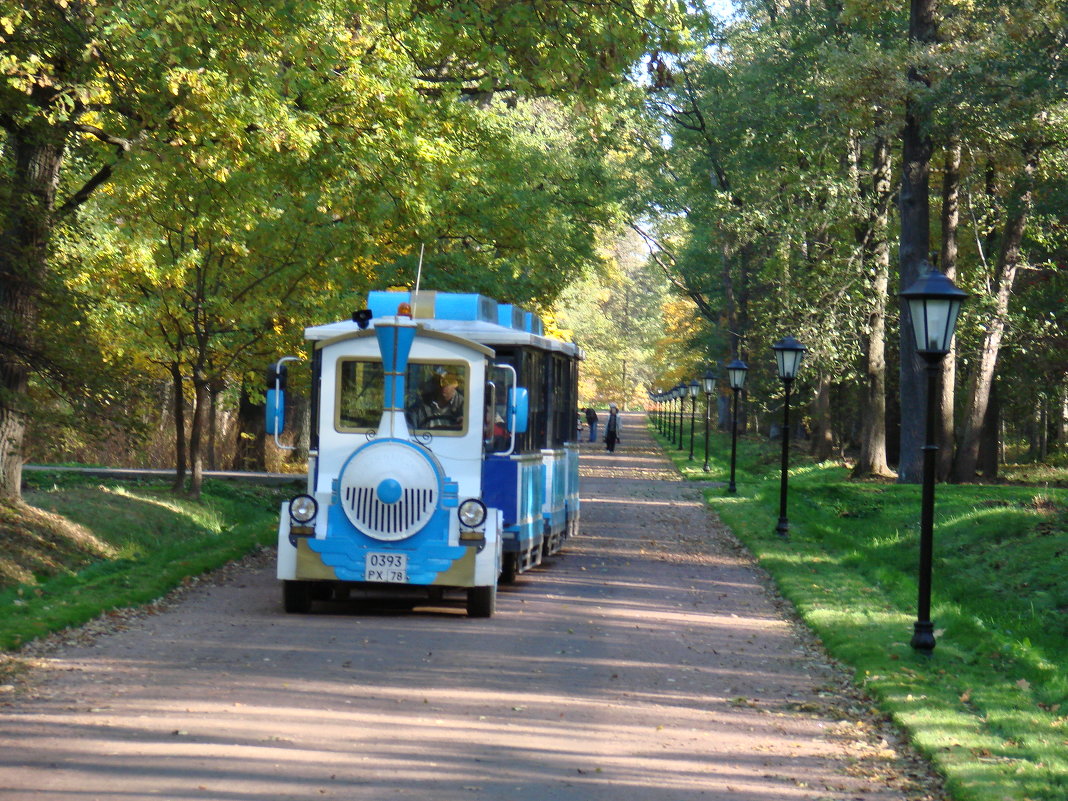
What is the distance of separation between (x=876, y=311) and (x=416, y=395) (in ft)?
72.4

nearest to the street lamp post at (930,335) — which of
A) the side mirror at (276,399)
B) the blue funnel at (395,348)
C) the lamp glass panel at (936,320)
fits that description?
the lamp glass panel at (936,320)

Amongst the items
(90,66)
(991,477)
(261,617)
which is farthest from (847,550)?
(991,477)

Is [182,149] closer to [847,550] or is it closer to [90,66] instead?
[90,66]

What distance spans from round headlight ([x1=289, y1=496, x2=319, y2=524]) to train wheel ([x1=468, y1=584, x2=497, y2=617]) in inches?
63.0

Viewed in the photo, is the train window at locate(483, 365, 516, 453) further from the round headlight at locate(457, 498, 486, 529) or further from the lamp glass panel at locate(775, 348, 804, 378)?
the lamp glass panel at locate(775, 348, 804, 378)

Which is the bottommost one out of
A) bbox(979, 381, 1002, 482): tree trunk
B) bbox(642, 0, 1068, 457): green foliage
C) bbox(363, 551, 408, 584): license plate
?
bbox(363, 551, 408, 584): license plate

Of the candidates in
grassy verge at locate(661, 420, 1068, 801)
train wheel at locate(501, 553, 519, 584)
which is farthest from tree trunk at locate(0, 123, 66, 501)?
grassy verge at locate(661, 420, 1068, 801)

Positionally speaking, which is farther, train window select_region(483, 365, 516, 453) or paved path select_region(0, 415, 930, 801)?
train window select_region(483, 365, 516, 453)

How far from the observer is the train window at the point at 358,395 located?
13.3 m

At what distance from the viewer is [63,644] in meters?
10.5

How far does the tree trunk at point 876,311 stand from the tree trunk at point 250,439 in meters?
14.2

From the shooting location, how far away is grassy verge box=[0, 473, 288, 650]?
12.2 m

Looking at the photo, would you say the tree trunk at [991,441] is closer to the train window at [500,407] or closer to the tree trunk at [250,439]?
the tree trunk at [250,439]

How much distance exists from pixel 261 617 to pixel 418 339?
3094 mm
